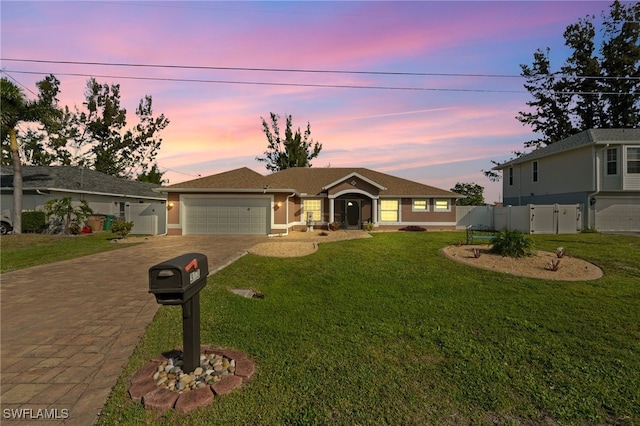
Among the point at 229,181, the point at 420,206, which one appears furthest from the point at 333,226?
the point at 229,181

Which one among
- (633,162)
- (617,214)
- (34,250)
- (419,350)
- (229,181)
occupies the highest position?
(633,162)

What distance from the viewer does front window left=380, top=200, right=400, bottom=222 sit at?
23.3 meters

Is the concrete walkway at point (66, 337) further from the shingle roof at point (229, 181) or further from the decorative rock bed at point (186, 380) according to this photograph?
the shingle roof at point (229, 181)

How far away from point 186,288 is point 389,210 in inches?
852

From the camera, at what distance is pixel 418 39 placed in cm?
1069

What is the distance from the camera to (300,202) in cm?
2288

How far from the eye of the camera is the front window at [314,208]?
22.9 metres

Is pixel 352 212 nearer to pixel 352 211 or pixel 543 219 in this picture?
pixel 352 211

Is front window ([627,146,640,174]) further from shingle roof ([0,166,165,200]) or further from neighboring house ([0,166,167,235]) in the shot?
shingle roof ([0,166,165,200])

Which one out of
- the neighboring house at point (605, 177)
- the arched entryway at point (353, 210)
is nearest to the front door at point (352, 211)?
the arched entryway at point (353, 210)

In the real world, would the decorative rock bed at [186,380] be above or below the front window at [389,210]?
below

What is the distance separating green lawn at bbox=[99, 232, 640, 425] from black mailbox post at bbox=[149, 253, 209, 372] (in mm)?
627

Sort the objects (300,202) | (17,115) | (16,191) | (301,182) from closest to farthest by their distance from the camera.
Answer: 1. (17,115)
2. (16,191)
3. (300,202)
4. (301,182)

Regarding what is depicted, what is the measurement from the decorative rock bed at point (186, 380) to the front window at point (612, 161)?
Result: 26072mm
